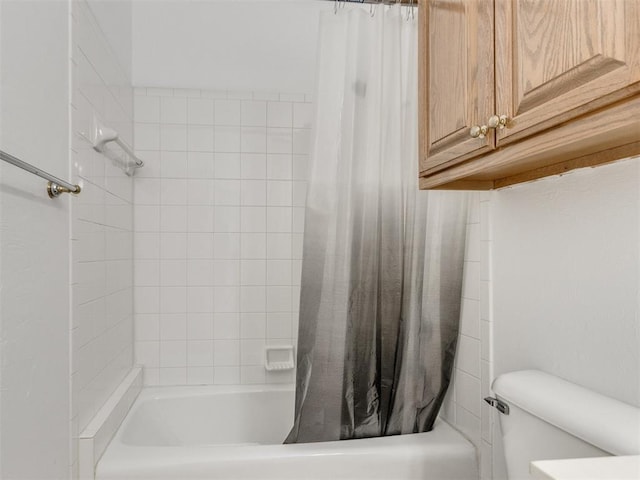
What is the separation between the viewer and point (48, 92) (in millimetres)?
1179

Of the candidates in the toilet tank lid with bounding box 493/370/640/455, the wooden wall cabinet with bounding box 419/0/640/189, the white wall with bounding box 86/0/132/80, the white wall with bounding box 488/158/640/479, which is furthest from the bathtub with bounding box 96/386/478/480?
the white wall with bounding box 86/0/132/80

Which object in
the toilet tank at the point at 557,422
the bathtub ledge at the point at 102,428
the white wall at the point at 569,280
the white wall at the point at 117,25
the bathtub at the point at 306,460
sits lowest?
the bathtub at the point at 306,460

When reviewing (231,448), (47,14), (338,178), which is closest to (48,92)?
(47,14)

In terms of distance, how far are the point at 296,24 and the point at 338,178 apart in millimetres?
1113

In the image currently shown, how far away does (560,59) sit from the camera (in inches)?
30.1

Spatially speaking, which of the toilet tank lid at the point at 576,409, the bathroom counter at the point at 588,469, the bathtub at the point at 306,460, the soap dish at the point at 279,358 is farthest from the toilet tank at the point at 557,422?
the soap dish at the point at 279,358

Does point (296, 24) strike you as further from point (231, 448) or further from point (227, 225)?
point (231, 448)

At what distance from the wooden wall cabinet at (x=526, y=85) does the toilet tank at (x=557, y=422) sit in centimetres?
51

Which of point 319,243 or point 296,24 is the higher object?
point 296,24

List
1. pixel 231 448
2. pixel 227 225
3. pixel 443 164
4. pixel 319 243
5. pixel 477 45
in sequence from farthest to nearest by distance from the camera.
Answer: pixel 227 225 < pixel 319 243 < pixel 231 448 < pixel 443 164 < pixel 477 45

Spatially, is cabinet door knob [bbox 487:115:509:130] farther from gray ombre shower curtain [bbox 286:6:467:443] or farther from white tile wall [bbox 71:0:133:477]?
white tile wall [bbox 71:0:133:477]

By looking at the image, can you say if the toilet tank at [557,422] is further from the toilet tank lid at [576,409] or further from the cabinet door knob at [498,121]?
the cabinet door knob at [498,121]

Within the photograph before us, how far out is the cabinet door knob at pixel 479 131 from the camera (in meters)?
0.97

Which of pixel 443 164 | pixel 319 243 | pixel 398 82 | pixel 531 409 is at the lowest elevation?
pixel 531 409
